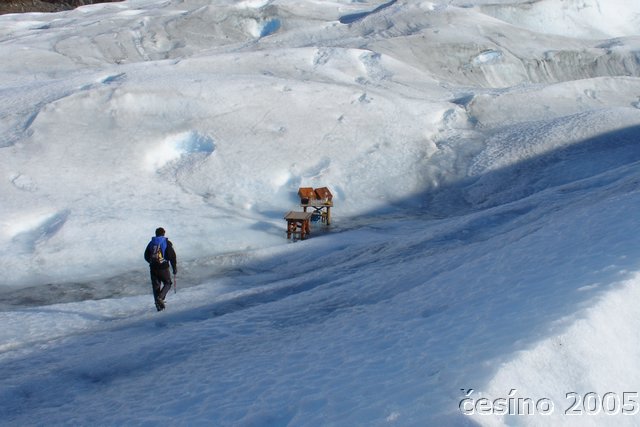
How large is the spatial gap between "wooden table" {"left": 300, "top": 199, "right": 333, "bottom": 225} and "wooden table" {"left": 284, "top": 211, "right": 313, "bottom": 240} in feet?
1.62

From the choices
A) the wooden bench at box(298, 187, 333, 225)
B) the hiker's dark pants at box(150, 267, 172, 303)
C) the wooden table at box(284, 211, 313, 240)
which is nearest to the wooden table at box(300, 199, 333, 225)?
the wooden bench at box(298, 187, 333, 225)

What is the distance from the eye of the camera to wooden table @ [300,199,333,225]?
50.9 ft

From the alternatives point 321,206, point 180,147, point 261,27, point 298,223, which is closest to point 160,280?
point 298,223

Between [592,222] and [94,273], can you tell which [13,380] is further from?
[592,222]

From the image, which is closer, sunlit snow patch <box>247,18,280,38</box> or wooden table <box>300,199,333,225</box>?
wooden table <box>300,199,333,225</box>

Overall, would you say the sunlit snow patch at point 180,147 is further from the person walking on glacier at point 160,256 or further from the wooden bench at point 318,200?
the person walking on glacier at point 160,256

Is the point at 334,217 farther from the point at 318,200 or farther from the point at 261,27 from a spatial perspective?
the point at 261,27

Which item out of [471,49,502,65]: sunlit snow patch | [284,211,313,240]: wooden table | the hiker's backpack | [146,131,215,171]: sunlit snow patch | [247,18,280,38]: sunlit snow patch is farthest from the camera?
[247,18,280,38]: sunlit snow patch

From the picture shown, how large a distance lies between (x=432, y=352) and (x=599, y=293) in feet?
5.18

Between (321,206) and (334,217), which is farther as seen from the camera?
(334,217)

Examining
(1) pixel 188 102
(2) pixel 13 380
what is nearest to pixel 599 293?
(2) pixel 13 380

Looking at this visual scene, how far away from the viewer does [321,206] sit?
1556 centimetres

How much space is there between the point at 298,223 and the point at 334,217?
46.6 inches

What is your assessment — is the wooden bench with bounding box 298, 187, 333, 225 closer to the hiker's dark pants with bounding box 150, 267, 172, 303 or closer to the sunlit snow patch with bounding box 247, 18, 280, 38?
the hiker's dark pants with bounding box 150, 267, 172, 303
